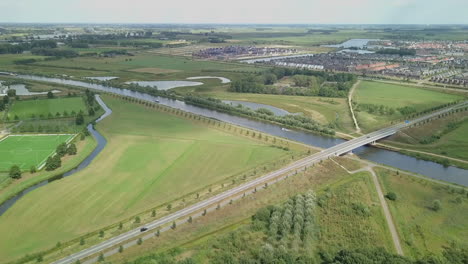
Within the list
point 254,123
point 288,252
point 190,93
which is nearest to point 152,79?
point 190,93

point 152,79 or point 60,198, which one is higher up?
point 152,79

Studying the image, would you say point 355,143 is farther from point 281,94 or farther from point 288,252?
point 281,94

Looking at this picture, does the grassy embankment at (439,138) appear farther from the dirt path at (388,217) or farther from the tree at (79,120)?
the tree at (79,120)

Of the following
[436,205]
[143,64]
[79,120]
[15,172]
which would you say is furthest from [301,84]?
[15,172]

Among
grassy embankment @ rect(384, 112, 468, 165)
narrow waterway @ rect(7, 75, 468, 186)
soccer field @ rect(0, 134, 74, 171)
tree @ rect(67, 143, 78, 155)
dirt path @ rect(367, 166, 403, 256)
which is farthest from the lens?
grassy embankment @ rect(384, 112, 468, 165)

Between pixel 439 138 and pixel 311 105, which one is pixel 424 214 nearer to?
pixel 439 138

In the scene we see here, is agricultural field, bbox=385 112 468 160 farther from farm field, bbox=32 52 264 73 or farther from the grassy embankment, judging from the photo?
farm field, bbox=32 52 264 73

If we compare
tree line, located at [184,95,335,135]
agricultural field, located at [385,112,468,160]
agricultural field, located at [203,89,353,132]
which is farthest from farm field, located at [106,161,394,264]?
agricultural field, located at [203,89,353,132]
